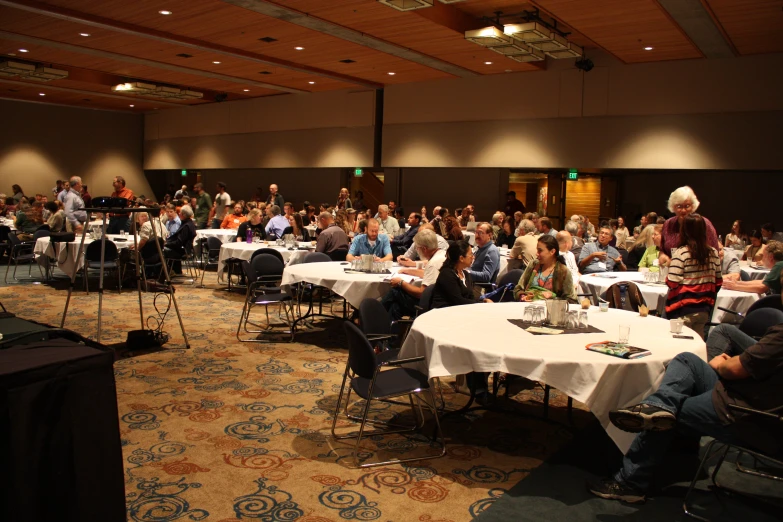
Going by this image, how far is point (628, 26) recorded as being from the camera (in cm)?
927

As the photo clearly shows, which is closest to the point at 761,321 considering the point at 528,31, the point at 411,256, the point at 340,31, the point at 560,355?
the point at 560,355

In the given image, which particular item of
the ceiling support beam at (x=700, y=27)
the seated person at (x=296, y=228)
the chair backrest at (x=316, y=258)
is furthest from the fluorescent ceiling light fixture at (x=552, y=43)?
the seated person at (x=296, y=228)

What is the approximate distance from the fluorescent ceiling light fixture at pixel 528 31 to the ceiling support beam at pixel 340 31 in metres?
1.12

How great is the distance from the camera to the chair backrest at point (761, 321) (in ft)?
15.1

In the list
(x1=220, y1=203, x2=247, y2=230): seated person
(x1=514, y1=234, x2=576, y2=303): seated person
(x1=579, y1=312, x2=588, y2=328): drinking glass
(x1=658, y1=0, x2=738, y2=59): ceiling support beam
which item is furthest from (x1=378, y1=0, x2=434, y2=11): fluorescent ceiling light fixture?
(x1=220, y1=203, x2=247, y2=230): seated person

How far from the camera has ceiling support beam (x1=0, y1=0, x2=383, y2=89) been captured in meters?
9.43

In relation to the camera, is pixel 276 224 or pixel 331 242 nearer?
pixel 331 242

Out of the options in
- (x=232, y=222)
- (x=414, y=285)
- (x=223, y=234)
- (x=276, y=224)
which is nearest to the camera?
(x=414, y=285)

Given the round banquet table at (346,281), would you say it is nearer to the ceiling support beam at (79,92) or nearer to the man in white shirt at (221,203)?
the man in white shirt at (221,203)

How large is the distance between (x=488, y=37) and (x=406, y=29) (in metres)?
1.27

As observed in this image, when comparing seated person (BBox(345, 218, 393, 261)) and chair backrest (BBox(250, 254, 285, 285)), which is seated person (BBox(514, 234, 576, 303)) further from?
chair backrest (BBox(250, 254, 285, 285))

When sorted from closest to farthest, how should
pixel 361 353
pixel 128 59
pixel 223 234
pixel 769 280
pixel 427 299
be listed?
pixel 361 353
pixel 427 299
pixel 769 280
pixel 223 234
pixel 128 59

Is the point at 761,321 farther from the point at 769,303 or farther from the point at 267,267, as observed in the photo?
the point at 267,267

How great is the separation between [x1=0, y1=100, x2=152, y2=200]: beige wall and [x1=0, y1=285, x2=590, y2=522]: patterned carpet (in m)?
16.8
